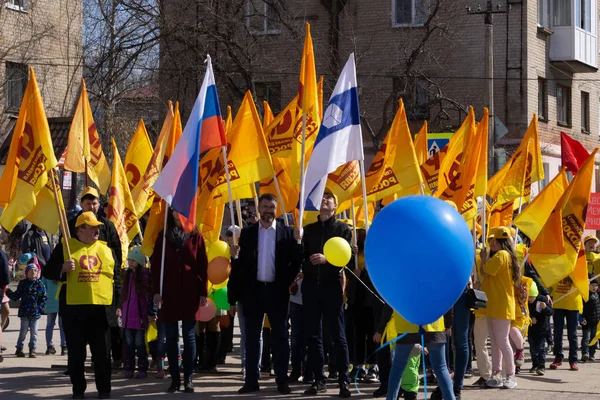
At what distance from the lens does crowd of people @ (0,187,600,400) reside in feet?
35.3

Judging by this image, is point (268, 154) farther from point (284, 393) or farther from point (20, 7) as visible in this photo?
point (20, 7)

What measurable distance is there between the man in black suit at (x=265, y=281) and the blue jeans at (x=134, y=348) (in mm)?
1764

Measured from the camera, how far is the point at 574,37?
35688 millimetres

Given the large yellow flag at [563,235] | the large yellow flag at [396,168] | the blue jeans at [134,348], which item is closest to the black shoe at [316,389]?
the blue jeans at [134,348]

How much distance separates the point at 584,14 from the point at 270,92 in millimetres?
10778

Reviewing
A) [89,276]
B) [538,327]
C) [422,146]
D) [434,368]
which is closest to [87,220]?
[89,276]

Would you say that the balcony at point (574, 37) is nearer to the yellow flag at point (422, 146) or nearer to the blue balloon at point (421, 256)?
the yellow flag at point (422, 146)

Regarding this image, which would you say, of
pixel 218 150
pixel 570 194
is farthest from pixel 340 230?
pixel 570 194

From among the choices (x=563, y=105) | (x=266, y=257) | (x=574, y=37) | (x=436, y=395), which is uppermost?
(x=574, y=37)

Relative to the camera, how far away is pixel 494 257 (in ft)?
38.7

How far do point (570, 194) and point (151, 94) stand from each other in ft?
78.3

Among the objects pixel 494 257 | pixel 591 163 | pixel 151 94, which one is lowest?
pixel 494 257

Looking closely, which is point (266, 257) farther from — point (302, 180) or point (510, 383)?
point (510, 383)

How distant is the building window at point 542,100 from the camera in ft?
115
